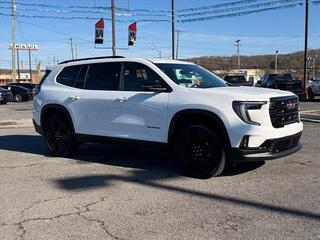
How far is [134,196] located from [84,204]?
0.68 m

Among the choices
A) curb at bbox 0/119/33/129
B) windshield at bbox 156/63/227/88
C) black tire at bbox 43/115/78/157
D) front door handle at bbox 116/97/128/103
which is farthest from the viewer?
curb at bbox 0/119/33/129

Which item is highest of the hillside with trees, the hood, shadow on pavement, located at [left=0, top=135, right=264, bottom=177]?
the hillside with trees

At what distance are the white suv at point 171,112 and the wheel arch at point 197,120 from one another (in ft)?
0.05

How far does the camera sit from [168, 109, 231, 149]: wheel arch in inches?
271

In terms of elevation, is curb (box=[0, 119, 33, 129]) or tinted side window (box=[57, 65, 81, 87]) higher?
tinted side window (box=[57, 65, 81, 87])

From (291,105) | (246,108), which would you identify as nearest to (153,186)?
(246,108)

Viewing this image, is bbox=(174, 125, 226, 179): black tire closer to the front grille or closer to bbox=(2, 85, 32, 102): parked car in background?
the front grille

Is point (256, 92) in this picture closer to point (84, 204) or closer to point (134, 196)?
point (134, 196)

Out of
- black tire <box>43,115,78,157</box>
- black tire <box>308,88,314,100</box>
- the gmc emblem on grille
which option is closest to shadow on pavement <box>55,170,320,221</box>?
black tire <box>43,115,78,157</box>

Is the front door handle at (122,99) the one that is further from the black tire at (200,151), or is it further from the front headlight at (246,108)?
the front headlight at (246,108)

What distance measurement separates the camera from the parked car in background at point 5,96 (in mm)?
33344

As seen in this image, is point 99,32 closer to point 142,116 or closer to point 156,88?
point 142,116

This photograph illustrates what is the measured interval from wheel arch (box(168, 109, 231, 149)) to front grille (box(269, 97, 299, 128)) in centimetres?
71

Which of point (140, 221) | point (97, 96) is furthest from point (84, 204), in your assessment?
point (97, 96)
